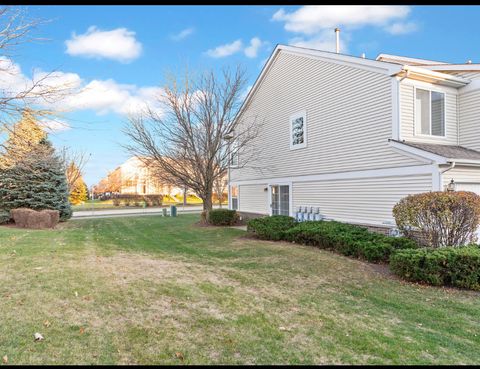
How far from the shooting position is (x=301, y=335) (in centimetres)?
393

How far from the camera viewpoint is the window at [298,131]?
13.7m

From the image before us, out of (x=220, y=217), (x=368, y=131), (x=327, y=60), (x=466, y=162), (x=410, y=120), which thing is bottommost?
(x=220, y=217)

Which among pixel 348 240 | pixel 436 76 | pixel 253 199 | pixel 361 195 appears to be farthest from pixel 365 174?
pixel 253 199

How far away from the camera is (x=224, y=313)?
181 inches

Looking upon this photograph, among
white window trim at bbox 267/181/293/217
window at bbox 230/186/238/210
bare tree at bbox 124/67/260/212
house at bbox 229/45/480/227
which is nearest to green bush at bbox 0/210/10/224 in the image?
bare tree at bbox 124/67/260/212

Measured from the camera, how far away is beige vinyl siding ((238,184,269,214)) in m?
17.2

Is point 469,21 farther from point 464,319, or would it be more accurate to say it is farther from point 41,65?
point 41,65

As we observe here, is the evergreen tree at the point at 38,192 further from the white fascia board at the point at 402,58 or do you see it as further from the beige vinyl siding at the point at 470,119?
the beige vinyl siding at the point at 470,119

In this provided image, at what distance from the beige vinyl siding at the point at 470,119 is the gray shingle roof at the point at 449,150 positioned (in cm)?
27

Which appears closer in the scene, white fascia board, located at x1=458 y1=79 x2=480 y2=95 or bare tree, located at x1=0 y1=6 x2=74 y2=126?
bare tree, located at x1=0 y1=6 x2=74 y2=126

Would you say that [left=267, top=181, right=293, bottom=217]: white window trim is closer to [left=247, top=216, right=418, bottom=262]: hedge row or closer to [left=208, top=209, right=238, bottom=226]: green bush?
[left=208, top=209, right=238, bottom=226]: green bush

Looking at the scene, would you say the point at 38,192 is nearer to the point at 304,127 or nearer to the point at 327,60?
the point at 304,127

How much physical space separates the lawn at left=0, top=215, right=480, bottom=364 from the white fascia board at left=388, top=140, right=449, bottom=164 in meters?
3.25

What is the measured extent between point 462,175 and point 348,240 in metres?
3.62
